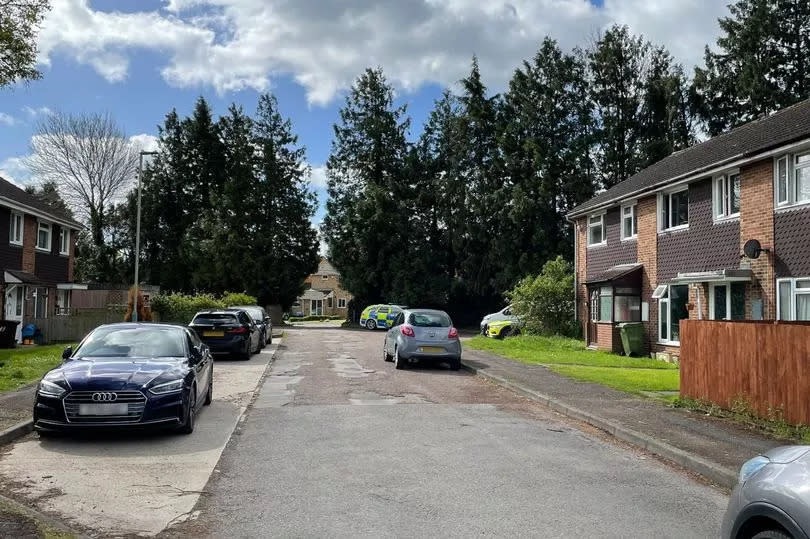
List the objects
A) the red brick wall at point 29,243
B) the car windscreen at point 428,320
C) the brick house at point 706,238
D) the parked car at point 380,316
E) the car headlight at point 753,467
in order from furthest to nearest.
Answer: the parked car at point 380,316 → the red brick wall at point 29,243 → the car windscreen at point 428,320 → the brick house at point 706,238 → the car headlight at point 753,467

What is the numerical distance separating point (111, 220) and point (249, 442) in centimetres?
4972

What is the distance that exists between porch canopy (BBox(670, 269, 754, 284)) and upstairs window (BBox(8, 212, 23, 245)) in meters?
23.4

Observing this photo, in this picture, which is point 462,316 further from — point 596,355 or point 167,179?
point 596,355

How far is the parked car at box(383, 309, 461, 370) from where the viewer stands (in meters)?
17.2

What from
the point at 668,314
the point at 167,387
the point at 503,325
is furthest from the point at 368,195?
the point at 167,387

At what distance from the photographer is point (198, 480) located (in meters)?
6.53

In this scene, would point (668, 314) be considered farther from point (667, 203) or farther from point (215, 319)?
point (215, 319)

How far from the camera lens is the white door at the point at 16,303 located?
83.4ft

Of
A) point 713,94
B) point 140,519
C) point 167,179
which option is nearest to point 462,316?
point 713,94

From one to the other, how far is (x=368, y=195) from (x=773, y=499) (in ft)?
161

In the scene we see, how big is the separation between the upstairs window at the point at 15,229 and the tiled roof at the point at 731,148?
2177 centimetres

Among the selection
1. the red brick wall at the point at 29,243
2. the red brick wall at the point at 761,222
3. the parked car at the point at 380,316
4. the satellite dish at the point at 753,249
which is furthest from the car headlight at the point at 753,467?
the parked car at the point at 380,316

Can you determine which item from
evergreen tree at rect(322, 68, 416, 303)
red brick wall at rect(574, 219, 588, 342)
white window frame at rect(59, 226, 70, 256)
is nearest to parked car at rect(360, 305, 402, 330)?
evergreen tree at rect(322, 68, 416, 303)

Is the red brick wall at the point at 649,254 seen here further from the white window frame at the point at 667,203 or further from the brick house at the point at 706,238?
the white window frame at the point at 667,203
